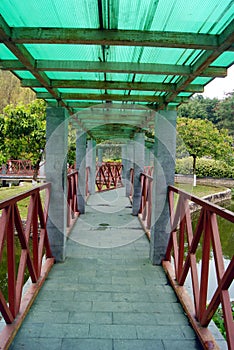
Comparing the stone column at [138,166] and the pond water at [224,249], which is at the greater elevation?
the stone column at [138,166]

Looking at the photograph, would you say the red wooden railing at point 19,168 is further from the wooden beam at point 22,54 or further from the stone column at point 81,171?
the wooden beam at point 22,54

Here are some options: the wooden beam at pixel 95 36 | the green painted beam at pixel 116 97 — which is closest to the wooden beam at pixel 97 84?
the green painted beam at pixel 116 97

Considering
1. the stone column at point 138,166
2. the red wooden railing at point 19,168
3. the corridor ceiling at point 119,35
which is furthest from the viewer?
the red wooden railing at point 19,168

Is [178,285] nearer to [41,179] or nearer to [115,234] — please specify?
[115,234]

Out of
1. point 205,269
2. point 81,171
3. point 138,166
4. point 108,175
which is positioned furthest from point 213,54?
point 108,175

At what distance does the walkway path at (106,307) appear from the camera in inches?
95.0

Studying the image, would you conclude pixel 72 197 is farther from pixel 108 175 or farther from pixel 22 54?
pixel 108 175

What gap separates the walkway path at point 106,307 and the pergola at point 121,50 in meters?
0.68

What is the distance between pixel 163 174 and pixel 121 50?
1.92m

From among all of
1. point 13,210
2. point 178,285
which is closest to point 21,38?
point 13,210

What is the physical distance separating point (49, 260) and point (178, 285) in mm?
1635

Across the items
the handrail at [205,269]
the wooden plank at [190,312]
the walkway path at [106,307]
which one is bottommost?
the walkway path at [106,307]

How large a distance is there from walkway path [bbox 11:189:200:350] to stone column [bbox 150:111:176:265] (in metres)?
0.36

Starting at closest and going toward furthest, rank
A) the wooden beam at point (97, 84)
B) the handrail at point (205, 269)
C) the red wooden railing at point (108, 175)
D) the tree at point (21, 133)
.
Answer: the handrail at point (205, 269) → the wooden beam at point (97, 84) → the tree at point (21, 133) → the red wooden railing at point (108, 175)
